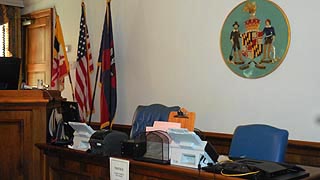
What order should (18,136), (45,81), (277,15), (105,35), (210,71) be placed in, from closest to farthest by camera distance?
Result: 1. (18,136)
2. (277,15)
3. (210,71)
4. (105,35)
5. (45,81)

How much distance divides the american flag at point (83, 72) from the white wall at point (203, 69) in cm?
20

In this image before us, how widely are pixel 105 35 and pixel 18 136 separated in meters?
2.26

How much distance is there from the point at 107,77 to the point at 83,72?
1.67ft

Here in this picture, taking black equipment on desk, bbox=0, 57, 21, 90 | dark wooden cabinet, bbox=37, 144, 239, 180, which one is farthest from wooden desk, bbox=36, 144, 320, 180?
black equipment on desk, bbox=0, 57, 21, 90

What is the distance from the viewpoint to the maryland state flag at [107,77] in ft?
15.9

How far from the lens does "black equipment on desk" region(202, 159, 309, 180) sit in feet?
5.99

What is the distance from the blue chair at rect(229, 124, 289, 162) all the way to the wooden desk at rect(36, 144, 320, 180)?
34 cm

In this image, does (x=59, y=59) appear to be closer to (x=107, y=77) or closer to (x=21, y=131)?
(x=107, y=77)

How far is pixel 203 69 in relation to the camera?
4.12 meters

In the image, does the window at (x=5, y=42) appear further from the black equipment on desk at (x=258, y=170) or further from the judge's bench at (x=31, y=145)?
the black equipment on desk at (x=258, y=170)

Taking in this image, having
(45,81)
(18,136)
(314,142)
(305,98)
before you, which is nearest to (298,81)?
(305,98)

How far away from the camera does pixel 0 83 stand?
3.28 metres

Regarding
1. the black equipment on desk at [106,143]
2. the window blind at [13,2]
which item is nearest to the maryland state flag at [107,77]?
the black equipment on desk at [106,143]

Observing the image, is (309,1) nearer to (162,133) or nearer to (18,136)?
(162,133)
